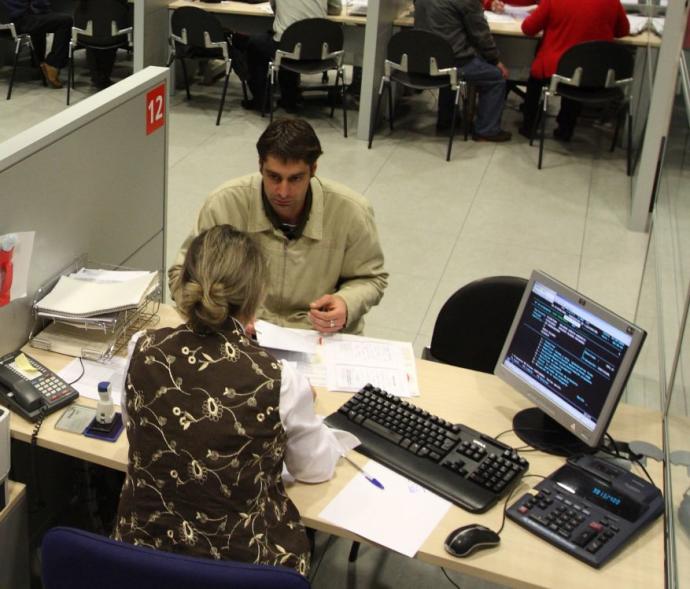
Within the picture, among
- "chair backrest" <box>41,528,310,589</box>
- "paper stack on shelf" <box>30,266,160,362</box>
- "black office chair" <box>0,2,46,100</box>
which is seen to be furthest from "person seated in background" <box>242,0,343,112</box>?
"chair backrest" <box>41,528,310,589</box>

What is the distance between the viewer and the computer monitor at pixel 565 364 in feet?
7.19

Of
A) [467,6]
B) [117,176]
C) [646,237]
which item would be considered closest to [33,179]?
[117,176]

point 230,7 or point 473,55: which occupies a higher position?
point 230,7

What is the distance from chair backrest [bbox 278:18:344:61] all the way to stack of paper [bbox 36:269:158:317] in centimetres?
384

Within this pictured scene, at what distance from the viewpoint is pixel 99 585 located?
68.1 inches

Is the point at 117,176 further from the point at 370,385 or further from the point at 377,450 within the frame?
the point at 377,450

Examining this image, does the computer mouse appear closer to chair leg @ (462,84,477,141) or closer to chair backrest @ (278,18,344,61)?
chair backrest @ (278,18,344,61)

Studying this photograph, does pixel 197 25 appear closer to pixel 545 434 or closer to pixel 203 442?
pixel 545 434

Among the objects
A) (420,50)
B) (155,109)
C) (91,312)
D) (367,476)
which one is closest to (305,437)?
(367,476)

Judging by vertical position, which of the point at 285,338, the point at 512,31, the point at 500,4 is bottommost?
the point at 285,338

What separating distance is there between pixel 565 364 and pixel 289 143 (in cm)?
98

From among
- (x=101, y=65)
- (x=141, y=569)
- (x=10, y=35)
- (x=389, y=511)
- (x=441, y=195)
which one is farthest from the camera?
(x=101, y=65)

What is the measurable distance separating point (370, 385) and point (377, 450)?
25 cm

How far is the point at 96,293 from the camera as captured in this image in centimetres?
268
